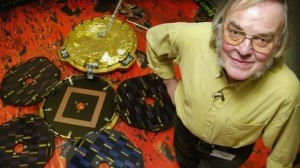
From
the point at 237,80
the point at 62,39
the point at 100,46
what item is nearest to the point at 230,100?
the point at 237,80

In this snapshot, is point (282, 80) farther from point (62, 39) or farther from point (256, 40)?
point (62, 39)

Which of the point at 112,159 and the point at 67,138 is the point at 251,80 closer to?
the point at 112,159

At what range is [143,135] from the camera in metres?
1.94

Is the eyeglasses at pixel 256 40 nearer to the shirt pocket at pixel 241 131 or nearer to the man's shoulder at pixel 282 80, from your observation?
the man's shoulder at pixel 282 80

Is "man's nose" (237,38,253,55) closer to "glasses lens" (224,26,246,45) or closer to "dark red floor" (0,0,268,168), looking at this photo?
"glasses lens" (224,26,246,45)

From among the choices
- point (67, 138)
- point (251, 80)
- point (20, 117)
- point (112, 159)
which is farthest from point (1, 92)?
point (251, 80)

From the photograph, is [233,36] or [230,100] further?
[230,100]

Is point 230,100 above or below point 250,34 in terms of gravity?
below

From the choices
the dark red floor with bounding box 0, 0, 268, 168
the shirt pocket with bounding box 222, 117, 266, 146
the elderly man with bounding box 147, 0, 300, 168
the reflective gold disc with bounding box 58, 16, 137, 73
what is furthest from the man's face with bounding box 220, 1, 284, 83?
the reflective gold disc with bounding box 58, 16, 137, 73

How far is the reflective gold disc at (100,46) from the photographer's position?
219cm

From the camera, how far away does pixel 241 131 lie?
3.74ft

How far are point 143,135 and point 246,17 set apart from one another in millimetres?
1196

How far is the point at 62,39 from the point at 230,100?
64.5 inches

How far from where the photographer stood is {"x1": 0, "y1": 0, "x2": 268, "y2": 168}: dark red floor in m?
1.88
